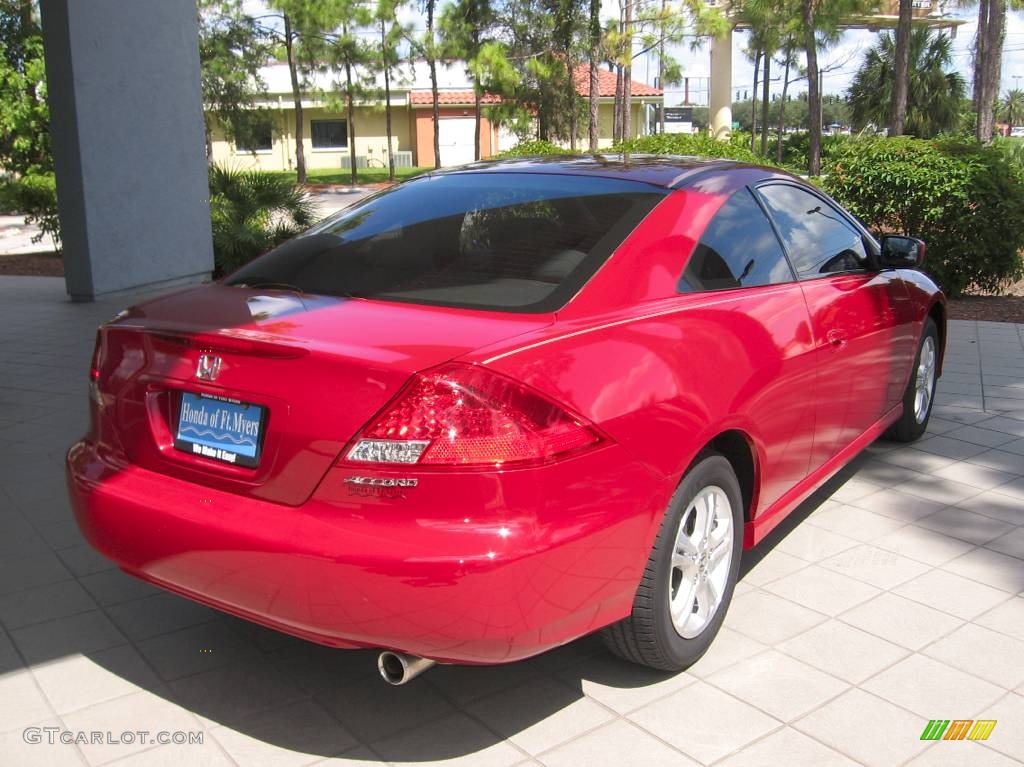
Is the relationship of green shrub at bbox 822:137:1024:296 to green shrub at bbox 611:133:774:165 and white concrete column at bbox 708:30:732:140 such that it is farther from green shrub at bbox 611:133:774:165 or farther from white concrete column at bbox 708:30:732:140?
white concrete column at bbox 708:30:732:140

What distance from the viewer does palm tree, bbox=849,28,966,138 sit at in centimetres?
3938

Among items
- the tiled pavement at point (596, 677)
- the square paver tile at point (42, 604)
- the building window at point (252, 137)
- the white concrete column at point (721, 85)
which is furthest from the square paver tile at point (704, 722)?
the building window at point (252, 137)

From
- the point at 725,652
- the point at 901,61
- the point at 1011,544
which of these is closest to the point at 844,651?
the point at 725,652

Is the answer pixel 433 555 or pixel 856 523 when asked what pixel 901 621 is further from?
pixel 433 555

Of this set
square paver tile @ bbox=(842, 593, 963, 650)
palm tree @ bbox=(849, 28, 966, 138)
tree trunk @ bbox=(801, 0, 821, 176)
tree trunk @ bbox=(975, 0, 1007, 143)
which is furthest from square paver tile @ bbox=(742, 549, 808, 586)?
palm tree @ bbox=(849, 28, 966, 138)

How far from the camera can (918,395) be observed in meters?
5.76

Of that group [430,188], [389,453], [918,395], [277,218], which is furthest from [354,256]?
[277,218]

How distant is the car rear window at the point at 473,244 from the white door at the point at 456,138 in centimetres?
4830

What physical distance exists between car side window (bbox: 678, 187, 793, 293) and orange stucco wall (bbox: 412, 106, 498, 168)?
4776cm

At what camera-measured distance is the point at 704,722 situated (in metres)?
3.05

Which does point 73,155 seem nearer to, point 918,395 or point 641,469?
point 918,395

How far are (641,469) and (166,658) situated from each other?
1.82 metres

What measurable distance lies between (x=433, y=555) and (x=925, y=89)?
42.2 meters

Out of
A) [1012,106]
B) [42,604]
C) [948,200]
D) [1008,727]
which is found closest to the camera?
[1008,727]
